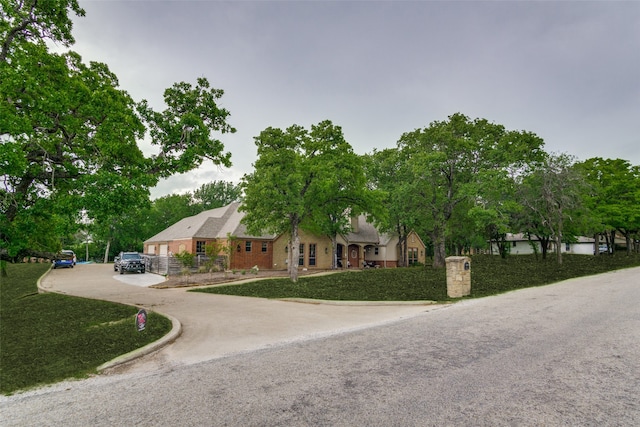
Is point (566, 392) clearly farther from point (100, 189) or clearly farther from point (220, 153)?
point (220, 153)

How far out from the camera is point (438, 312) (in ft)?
39.0

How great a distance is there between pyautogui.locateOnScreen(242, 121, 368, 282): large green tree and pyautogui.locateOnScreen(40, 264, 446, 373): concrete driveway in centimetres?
Result: 653

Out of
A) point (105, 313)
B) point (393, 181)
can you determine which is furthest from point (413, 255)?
point (105, 313)

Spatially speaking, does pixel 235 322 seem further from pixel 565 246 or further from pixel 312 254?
pixel 565 246

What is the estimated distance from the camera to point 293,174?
20.4m

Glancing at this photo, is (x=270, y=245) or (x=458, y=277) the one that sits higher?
(x=270, y=245)

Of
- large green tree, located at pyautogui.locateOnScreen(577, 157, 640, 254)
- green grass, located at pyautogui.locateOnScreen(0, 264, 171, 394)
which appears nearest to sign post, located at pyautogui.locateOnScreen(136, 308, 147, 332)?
green grass, located at pyautogui.locateOnScreen(0, 264, 171, 394)

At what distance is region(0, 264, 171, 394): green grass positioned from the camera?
6305 mm

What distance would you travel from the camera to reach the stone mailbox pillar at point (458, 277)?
1536cm

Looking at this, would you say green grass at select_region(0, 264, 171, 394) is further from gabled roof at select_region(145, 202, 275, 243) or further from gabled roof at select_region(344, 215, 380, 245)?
gabled roof at select_region(344, 215, 380, 245)

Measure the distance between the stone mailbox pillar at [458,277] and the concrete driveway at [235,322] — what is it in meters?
2.62

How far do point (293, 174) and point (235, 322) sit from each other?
36.7ft

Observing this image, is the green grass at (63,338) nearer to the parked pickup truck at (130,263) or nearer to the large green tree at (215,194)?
the parked pickup truck at (130,263)

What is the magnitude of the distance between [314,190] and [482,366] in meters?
16.9
